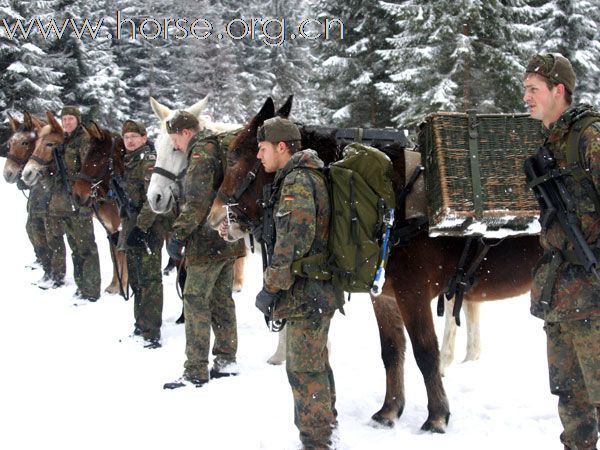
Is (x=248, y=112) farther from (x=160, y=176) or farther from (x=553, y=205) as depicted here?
(x=553, y=205)

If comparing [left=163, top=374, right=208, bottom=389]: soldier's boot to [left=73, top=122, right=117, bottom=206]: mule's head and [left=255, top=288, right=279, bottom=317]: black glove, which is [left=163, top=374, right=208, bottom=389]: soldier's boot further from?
[left=73, top=122, right=117, bottom=206]: mule's head

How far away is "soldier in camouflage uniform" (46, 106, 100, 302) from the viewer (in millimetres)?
9031

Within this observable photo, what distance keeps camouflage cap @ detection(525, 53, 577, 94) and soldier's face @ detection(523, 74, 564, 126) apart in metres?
0.04

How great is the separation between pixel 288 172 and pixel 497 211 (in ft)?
4.95

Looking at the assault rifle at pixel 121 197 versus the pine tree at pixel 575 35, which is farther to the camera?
the pine tree at pixel 575 35

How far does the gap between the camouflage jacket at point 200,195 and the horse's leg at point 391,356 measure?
5.69 feet

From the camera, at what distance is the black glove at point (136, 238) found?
688 centimetres

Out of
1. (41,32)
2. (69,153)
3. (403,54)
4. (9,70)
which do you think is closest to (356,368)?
(69,153)

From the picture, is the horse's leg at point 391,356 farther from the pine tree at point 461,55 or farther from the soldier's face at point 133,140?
the pine tree at point 461,55

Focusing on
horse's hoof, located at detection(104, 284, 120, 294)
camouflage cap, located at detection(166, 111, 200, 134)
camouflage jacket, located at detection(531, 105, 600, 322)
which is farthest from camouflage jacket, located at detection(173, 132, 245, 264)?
horse's hoof, located at detection(104, 284, 120, 294)

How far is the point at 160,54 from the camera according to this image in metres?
37.1

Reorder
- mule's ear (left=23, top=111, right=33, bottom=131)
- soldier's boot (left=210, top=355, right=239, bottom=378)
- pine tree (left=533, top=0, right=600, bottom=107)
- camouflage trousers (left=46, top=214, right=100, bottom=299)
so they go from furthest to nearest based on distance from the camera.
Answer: pine tree (left=533, top=0, right=600, bottom=107)
mule's ear (left=23, top=111, right=33, bottom=131)
camouflage trousers (left=46, top=214, right=100, bottom=299)
soldier's boot (left=210, top=355, right=239, bottom=378)

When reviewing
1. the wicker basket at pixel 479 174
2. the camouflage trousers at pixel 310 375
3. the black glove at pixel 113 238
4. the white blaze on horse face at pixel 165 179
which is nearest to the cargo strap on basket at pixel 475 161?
the wicker basket at pixel 479 174

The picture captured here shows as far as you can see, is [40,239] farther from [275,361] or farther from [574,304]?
[574,304]
